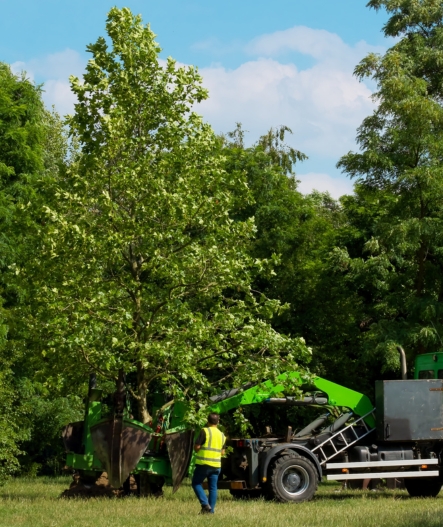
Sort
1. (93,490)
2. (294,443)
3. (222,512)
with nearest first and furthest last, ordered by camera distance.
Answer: (222,512), (93,490), (294,443)

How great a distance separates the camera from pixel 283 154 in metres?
48.8

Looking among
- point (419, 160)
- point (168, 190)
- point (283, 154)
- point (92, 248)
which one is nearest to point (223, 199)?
point (168, 190)

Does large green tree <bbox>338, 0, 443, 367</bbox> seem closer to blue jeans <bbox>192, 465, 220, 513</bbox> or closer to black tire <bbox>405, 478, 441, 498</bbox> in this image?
black tire <bbox>405, 478, 441, 498</bbox>

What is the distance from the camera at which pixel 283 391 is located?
19250 mm

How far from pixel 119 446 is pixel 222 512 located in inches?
125

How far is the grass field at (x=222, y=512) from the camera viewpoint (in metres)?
13.5

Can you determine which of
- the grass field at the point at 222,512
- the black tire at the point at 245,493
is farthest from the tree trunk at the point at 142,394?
the black tire at the point at 245,493

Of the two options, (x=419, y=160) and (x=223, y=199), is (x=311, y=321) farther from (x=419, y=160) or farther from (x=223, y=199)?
(x=223, y=199)

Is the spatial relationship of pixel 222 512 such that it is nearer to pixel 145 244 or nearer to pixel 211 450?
pixel 211 450

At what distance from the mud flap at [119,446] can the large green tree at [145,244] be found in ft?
3.61

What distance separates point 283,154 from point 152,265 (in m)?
31.2

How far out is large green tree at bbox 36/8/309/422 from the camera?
58.9 ft

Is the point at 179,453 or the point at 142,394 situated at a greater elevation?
the point at 142,394

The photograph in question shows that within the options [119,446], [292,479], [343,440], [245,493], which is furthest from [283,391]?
[119,446]
